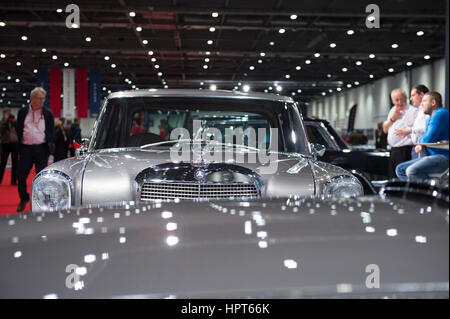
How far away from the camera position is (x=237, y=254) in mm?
787

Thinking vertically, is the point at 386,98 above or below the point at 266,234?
above

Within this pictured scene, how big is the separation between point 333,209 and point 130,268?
34 centimetres

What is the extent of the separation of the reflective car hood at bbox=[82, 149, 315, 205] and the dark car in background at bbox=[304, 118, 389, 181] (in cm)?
408

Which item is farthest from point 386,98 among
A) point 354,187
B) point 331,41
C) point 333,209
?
point 333,209

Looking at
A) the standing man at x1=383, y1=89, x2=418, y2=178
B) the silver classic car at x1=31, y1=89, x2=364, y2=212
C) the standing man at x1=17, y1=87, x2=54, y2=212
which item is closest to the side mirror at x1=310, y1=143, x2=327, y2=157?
the silver classic car at x1=31, y1=89, x2=364, y2=212

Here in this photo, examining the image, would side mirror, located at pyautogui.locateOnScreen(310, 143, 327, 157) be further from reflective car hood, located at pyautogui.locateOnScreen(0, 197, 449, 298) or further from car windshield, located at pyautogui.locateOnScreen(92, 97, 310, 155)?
reflective car hood, located at pyautogui.locateOnScreen(0, 197, 449, 298)

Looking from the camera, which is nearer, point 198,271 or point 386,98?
point 198,271

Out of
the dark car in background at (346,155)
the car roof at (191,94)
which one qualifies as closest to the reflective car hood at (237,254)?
the car roof at (191,94)

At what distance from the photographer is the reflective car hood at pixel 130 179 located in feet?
9.39

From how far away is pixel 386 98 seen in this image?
31.4 meters

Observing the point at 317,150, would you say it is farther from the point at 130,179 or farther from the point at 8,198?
the point at 8,198

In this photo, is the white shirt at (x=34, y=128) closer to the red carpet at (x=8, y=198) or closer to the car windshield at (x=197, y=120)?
the red carpet at (x=8, y=198)

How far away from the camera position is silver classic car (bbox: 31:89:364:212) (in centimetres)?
286
